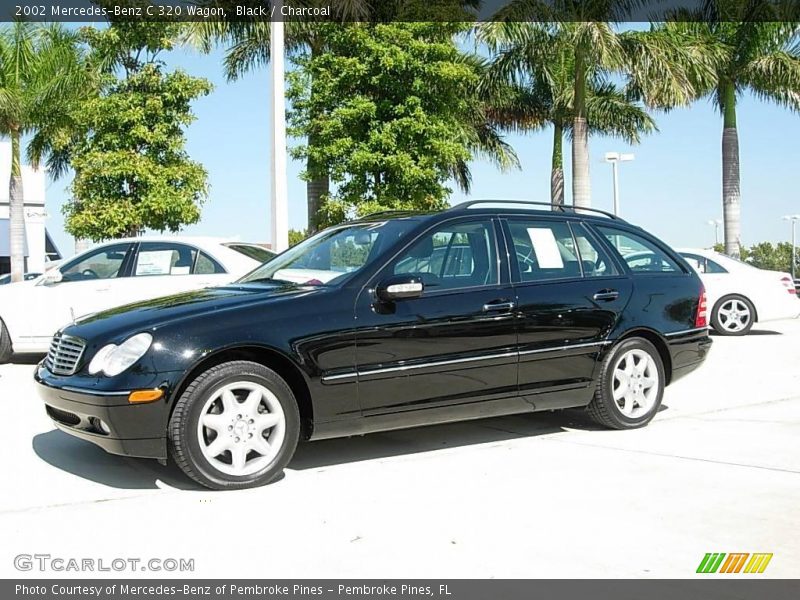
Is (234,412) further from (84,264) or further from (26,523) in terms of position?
(84,264)

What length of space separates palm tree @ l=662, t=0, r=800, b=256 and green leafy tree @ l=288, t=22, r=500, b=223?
22.0 ft

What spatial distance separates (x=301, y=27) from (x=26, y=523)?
2228 centimetres

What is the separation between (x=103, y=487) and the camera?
213 inches

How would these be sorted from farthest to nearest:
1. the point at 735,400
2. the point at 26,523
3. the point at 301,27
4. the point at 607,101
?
the point at 607,101, the point at 301,27, the point at 735,400, the point at 26,523

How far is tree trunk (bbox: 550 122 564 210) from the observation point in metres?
30.1

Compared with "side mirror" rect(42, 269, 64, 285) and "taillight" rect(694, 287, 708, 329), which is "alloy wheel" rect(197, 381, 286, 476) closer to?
"taillight" rect(694, 287, 708, 329)

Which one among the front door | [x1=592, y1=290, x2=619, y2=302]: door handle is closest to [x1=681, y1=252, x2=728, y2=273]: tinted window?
[x1=592, y1=290, x2=619, y2=302]: door handle

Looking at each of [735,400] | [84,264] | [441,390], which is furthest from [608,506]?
[84,264]

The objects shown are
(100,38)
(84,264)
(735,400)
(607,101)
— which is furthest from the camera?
(607,101)

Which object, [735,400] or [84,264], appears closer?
[735,400]

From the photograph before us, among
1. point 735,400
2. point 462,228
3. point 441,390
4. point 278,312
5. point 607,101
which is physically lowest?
point 735,400

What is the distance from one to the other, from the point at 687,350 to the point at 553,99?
25558 mm

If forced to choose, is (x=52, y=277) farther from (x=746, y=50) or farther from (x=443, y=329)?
(x=746, y=50)

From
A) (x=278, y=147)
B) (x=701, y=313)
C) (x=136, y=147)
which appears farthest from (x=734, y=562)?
(x=136, y=147)
